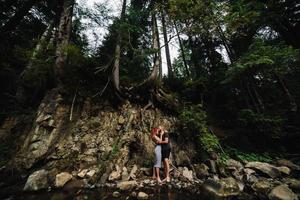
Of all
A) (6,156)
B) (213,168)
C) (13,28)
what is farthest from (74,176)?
(13,28)

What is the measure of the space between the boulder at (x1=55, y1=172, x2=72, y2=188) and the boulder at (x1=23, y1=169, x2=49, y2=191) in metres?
0.26

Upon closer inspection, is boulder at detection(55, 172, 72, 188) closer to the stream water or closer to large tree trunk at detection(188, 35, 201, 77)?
the stream water

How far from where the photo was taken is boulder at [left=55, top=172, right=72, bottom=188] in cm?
489

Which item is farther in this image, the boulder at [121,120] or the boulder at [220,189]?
the boulder at [121,120]

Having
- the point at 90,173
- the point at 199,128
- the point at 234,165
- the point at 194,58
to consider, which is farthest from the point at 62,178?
the point at 194,58

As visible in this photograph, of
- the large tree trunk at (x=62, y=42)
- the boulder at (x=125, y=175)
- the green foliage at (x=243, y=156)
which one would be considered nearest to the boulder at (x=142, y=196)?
the boulder at (x=125, y=175)

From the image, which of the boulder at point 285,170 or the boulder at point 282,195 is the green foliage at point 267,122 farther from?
the boulder at point 282,195

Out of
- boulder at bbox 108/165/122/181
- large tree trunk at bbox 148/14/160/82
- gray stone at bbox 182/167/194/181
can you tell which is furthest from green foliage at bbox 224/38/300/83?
boulder at bbox 108/165/122/181

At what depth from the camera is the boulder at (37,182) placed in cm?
456

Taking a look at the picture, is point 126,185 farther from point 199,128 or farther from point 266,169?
point 266,169

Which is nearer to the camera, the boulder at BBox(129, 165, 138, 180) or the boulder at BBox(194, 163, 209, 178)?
the boulder at BBox(129, 165, 138, 180)

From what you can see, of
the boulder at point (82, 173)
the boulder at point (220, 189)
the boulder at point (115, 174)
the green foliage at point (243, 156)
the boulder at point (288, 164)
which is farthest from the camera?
the green foliage at point (243, 156)

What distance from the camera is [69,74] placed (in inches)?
312

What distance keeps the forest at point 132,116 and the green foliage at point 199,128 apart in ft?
0.16
